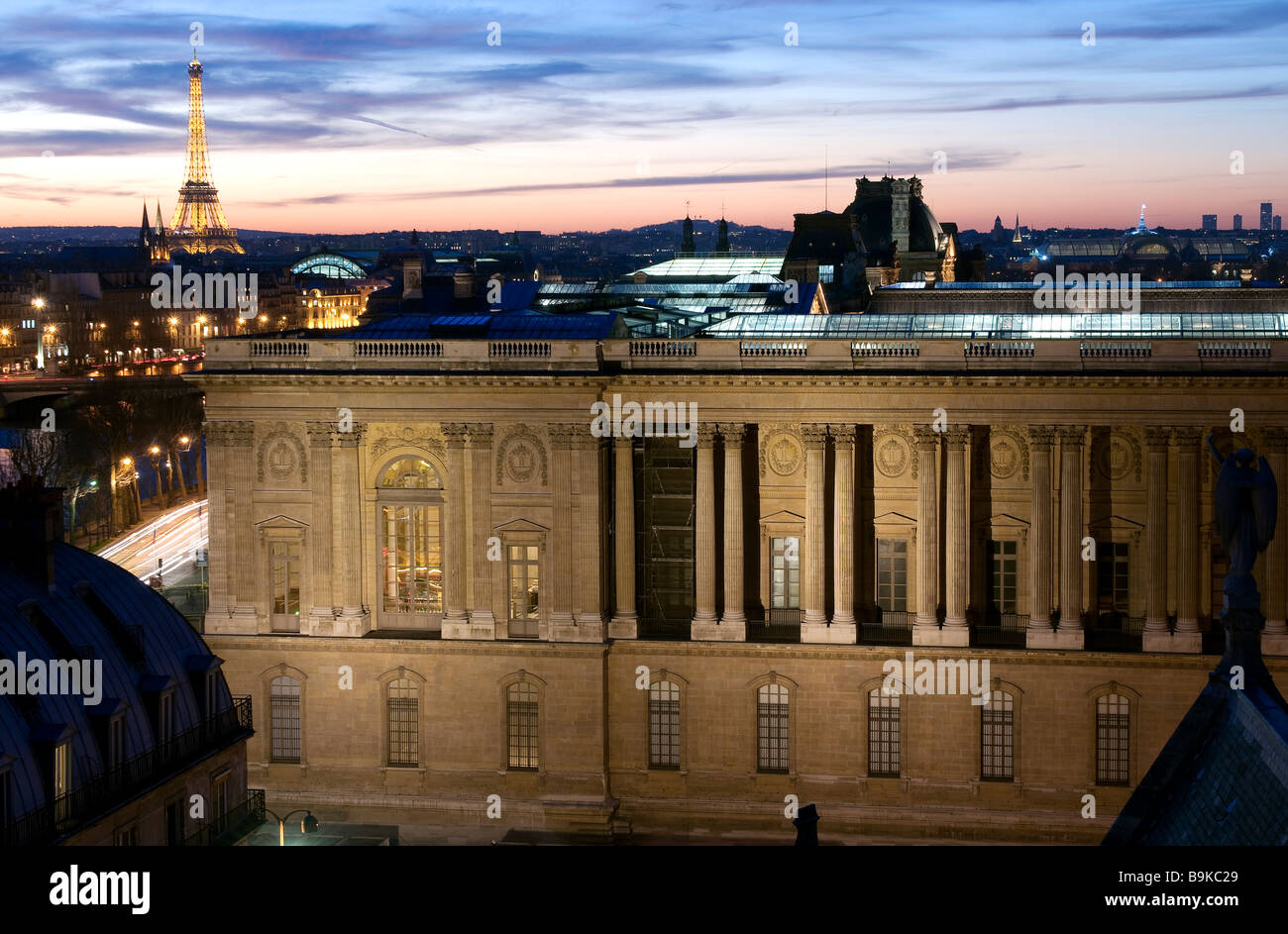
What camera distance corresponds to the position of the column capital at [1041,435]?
2677 inches

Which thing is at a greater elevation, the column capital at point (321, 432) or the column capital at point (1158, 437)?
the column capital at point (321, 432)

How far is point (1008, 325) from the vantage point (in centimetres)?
7581

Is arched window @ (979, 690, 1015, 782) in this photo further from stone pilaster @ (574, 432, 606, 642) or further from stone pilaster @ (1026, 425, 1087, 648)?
stone pilaster @ (574, 432, 606, 642)

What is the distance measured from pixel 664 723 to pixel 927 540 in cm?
1114

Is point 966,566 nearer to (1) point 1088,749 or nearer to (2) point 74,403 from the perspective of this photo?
(1) point 1088,749

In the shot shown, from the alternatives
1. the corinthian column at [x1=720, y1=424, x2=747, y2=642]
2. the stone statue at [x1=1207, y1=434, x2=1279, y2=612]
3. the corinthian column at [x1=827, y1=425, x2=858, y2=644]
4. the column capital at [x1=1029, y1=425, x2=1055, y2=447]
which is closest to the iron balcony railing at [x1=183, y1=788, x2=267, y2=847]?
the corinthian column at [x1=720, y1=424, x2=747, y2=642]

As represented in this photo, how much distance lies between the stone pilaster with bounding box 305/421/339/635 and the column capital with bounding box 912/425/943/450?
20.3 m

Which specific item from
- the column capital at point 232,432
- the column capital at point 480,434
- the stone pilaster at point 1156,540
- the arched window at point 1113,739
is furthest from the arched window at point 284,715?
the stone pilaster at point 1156,540

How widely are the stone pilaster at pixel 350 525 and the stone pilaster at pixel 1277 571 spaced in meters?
30.7

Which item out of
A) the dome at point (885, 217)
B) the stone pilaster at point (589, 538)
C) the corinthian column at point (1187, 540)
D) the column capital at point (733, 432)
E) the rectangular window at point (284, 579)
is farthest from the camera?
the dome at point (885, 217)

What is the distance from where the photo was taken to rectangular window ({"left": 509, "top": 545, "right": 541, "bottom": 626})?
230 feet

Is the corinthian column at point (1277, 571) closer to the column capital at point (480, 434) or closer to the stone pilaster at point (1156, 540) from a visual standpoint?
the stone pilaster at point (1156, 540)

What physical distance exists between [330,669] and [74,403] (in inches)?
4414
